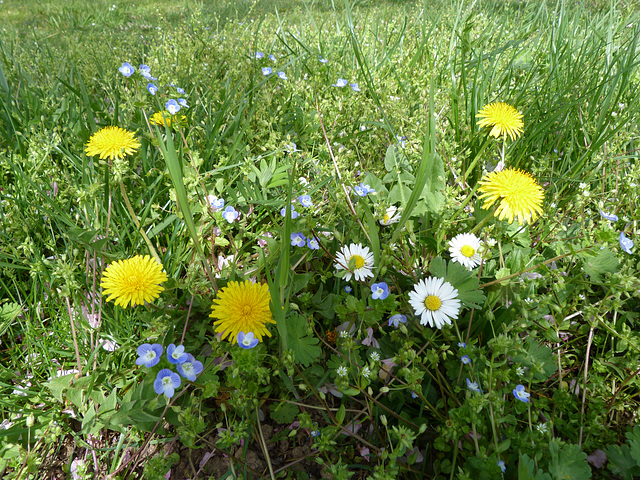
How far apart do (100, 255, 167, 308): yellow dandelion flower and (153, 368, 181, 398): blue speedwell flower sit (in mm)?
254

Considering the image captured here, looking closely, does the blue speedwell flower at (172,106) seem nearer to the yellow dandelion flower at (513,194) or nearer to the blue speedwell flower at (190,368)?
the blue speedwell flower at (190,368)

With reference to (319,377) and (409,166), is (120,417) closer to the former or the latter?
(319,377)

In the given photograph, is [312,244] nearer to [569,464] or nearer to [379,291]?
[379,291]

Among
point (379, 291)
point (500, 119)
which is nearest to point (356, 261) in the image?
point (379, 291)

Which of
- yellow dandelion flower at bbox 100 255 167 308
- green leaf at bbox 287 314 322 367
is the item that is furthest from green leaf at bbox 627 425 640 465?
yellow dandelion flower at bbox 100 255 167 308

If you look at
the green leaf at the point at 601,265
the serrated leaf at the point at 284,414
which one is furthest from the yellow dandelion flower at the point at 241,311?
the green leaf at the point at 601,265

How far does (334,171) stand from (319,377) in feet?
2.82

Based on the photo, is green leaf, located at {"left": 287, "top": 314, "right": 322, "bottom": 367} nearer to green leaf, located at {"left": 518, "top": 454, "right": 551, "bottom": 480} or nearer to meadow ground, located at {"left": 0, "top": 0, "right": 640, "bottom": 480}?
meadow ground, located at {"left": 0, "top": 0, "right": 640, "bottom": 480}

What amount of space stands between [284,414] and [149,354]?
0.45m

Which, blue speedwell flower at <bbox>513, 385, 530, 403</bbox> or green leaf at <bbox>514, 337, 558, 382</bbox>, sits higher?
green leaf at <bbox>514, 337, 558, 382</bbox>

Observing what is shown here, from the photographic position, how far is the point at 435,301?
3.91ft

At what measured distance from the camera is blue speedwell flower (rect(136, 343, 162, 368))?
3.35ft

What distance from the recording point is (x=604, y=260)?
132 centimetres

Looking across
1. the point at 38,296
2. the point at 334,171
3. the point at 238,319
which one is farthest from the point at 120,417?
the point at 334,171
